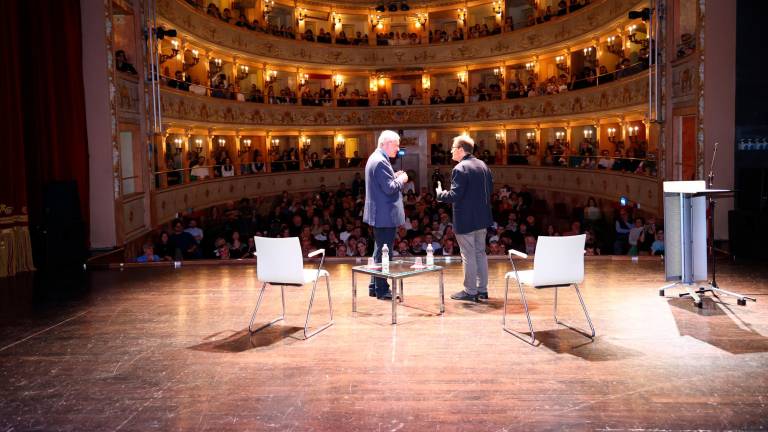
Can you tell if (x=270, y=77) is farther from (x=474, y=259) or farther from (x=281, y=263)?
(x=281, y=263)

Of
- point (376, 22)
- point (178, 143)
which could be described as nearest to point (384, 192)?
point (178, 143)

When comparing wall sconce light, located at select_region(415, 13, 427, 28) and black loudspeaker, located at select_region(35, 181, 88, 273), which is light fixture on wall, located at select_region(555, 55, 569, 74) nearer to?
wall sconce light, located at select_region(415, 13, 427, 28)

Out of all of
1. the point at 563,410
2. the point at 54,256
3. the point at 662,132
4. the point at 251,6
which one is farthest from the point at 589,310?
the point at 251,6

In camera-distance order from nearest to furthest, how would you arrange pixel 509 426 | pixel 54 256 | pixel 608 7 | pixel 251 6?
pixel 509 426 < pixel 54 256 < pixel 608 7 < pixel 251 6

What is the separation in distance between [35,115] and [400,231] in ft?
21.5

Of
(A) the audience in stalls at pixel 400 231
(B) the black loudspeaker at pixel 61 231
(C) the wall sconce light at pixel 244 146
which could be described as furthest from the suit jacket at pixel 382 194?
(C) the wall sconce light at pixel 244 146

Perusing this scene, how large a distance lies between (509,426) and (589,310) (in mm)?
3173

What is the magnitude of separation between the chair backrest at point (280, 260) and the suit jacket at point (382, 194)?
1.26 m

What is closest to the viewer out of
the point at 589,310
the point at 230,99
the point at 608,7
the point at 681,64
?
the point at 589,310

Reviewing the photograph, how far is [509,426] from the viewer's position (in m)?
4.31

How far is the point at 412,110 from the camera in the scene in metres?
28.7

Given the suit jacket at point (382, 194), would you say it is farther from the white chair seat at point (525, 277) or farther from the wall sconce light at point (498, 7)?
the wall sconce light at point (498, 7)

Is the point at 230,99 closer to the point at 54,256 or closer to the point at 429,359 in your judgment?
the point at 54,256

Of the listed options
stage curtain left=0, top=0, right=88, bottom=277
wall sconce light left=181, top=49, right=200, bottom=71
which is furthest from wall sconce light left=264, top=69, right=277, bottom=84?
stage curtain left=0, top=0, right=88, bottom=277
